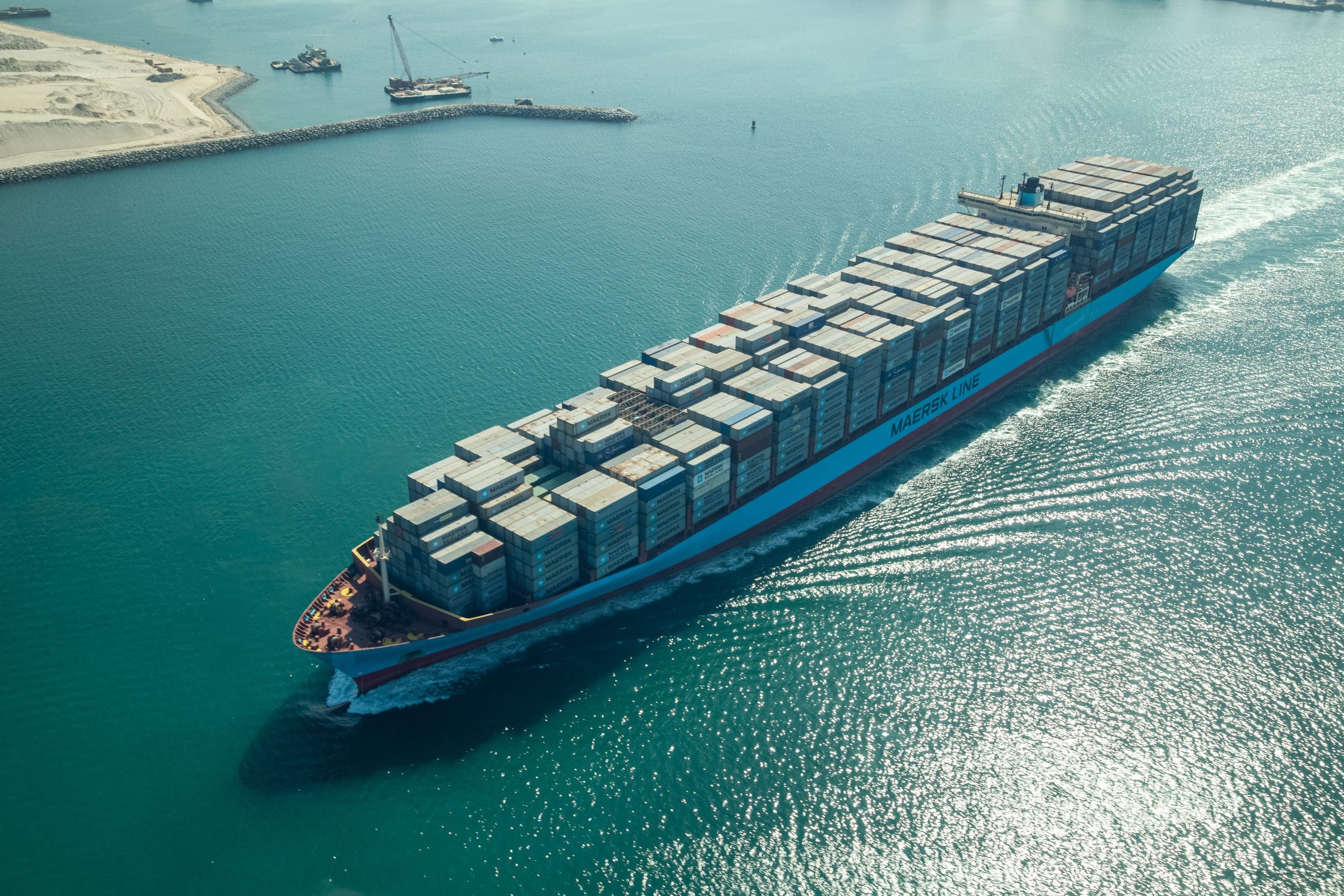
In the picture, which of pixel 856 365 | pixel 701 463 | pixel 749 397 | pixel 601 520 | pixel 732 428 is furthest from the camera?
pixel 856 365

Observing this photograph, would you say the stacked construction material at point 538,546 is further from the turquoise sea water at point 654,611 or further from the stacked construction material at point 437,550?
the turquoise sea water at point 654,611

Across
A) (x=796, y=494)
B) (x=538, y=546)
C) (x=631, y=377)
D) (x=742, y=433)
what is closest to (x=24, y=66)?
(x=631, y=377)

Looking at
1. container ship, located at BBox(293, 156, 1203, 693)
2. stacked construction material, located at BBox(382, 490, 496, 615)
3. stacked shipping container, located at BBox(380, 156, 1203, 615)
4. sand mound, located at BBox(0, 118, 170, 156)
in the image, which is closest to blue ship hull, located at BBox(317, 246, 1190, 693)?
container ship, located at BBox(293, 156, 1203, 693)

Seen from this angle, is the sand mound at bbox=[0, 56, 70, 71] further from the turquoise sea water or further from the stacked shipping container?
the stacked shipping container

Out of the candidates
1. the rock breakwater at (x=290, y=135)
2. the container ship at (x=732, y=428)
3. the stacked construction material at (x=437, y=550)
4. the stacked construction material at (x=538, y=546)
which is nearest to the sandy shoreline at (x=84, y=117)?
the rock breakwater at (x=290, y=135)

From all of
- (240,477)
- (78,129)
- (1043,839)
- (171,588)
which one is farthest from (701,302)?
(78,129)

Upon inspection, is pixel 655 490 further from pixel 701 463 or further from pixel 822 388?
pixel 822 388

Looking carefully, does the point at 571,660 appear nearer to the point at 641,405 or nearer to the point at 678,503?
the point at 678,503
